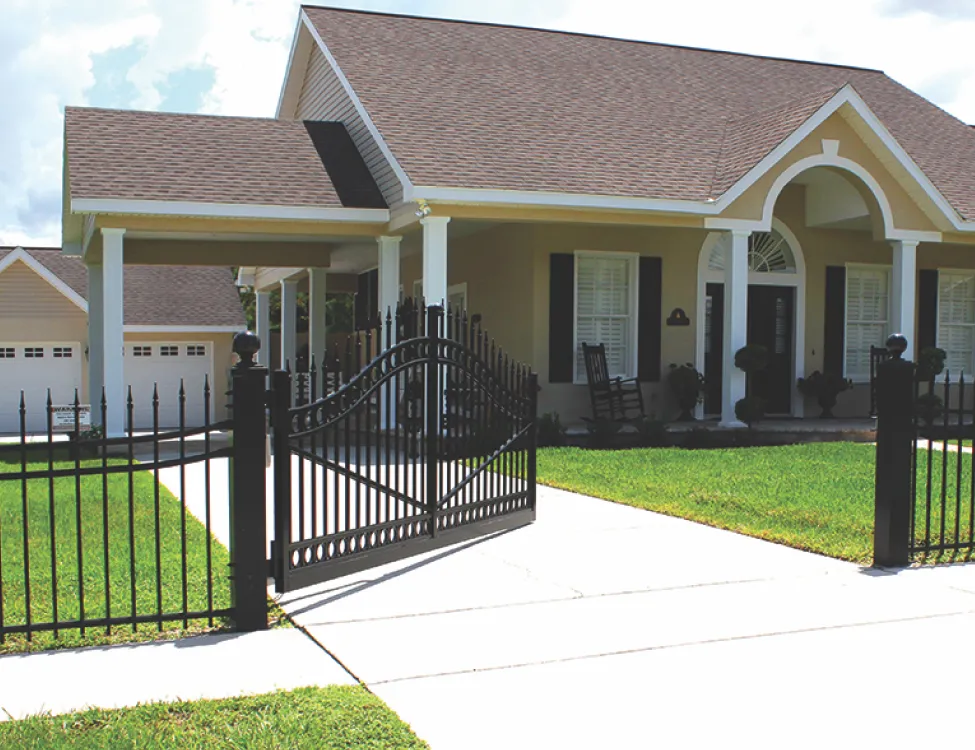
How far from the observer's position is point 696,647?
5.14 metres

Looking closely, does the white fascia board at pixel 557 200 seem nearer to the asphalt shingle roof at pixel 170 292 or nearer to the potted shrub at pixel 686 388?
the potted shrub at pixel 686 388

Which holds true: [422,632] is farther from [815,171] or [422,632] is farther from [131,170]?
[815,171]

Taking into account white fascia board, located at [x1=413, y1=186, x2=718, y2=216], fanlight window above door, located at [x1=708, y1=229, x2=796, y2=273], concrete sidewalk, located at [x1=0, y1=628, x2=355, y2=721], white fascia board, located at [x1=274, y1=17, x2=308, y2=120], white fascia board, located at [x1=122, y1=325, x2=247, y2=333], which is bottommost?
concrete sidewalk, located at [x1=0, y1=628, x2=355, y2=721]

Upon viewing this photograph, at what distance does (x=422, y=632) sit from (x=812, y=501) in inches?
204

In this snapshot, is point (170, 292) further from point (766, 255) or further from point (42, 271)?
point (766, 255)

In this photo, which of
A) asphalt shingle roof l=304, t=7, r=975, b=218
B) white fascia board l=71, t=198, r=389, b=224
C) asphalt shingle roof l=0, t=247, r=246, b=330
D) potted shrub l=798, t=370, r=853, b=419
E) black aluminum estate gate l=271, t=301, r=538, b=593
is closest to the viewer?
black aluminum estate gate l=271, t=301, r=538, b=593

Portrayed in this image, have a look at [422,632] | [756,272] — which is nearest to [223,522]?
[422,632]

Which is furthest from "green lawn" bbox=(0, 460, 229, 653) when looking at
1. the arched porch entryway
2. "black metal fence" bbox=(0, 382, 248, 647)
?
the arched porch entryway

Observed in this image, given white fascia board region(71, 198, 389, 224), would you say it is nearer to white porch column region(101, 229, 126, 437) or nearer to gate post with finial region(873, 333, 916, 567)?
white porch column region(101, 229, 126, 437)

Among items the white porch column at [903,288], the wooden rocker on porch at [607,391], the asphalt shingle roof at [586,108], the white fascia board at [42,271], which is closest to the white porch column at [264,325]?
the white fascia board at [42,271]

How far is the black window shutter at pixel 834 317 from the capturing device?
18266mm

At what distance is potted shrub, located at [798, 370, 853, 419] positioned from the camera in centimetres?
1770

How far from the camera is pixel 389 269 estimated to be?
1588cm

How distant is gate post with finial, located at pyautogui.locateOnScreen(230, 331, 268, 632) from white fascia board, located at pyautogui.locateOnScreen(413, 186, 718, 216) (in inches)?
323
